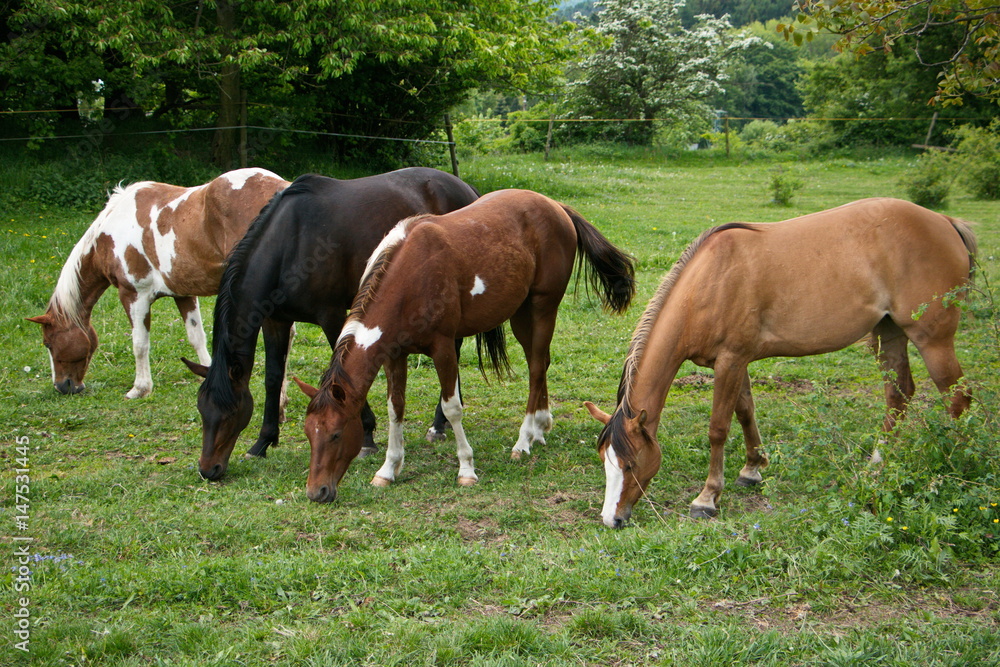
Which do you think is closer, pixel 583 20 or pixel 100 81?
pixel 100 81

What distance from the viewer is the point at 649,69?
27781mm

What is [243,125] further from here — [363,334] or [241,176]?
[363,334]

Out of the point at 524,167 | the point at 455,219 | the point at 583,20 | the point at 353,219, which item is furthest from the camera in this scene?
the point at 583,20

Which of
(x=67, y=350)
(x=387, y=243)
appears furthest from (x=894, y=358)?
(x=67, y=350)

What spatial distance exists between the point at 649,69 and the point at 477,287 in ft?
81.4

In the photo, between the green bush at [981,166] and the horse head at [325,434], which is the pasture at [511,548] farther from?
the green bush at [981,166]

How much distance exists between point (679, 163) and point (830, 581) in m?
22.4

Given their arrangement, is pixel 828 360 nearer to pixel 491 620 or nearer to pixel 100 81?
pixel 491 620

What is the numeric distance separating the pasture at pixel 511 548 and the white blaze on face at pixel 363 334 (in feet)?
3.30

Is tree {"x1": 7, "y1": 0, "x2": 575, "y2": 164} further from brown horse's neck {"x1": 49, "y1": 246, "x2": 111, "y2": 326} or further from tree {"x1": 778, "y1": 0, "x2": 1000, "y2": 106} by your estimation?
tree {"x1": 778, "y1": 0, "x2": 1000, "y2": 106}

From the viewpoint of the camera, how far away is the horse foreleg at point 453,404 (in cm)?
530

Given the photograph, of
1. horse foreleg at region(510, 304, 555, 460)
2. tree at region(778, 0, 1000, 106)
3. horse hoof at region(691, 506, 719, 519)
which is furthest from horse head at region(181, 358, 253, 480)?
tree at region(778, 0, 1000, 106)

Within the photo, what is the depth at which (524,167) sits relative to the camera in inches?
837

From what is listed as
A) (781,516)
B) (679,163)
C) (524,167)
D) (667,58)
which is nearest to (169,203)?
(781,516)
